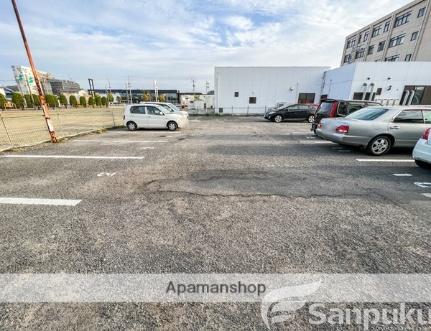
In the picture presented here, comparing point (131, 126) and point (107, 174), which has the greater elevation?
point (131, 126)

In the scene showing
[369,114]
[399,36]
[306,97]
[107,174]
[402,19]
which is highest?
[402,19]

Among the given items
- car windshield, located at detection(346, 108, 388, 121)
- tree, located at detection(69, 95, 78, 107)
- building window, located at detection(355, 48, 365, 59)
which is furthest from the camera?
tree, located at detection(69, 95, 78, 107)

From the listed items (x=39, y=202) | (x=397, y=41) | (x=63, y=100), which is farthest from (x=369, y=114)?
(x=63, y=100)

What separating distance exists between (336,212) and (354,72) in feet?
75.5

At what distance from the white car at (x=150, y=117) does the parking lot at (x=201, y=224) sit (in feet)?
22.8

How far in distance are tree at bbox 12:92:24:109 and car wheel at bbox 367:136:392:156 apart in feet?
193

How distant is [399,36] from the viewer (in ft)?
115

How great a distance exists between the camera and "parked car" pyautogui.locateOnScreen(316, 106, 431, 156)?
19.1ft

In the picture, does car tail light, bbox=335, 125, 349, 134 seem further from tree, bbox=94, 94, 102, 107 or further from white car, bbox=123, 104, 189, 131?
tree, bbox=94, 94, 102, 107

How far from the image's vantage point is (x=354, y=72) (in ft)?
65.8

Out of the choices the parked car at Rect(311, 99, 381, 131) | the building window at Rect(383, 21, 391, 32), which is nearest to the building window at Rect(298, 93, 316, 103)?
the parked car at Rect(311, 99, 381, 131)

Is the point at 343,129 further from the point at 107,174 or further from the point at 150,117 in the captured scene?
the point at 150,117

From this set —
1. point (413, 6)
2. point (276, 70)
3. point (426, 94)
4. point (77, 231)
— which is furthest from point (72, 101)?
point (413, 6)

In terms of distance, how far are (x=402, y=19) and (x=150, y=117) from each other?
159ft
